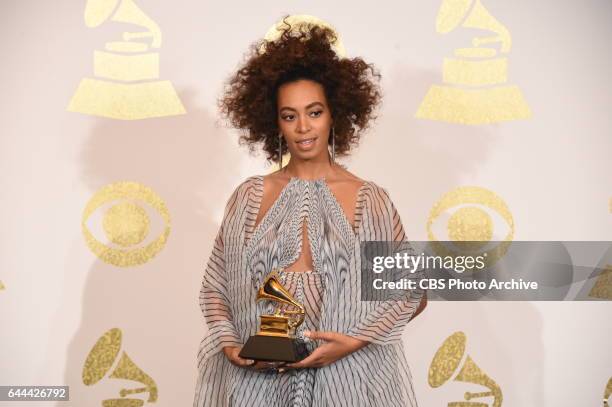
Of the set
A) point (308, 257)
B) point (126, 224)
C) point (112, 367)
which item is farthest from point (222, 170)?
point (308, 257)

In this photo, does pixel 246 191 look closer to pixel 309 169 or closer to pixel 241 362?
pixel 309 169

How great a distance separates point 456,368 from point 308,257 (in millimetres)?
1009

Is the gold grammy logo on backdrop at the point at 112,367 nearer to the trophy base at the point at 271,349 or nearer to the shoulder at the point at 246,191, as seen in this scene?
the shoulder at the point at 246,191

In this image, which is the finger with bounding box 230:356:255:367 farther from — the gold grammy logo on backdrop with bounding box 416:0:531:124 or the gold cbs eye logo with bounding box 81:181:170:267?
the gold grammy logo on backdrop with bounding box 416:0:531:124

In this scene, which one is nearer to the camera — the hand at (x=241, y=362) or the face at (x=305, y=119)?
the hand at (x=241, y=362)

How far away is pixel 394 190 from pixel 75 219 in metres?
1.13

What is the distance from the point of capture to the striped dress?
224cm

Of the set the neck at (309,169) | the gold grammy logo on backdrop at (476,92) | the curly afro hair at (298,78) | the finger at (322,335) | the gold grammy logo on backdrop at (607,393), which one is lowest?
the gold grammy logo on backdrop at (607,393)

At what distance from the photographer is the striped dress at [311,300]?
2240 millimetres

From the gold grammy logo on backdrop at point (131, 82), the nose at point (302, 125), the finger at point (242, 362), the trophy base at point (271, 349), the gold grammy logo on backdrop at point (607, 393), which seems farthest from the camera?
the gold grammy logo on backdrop at point (131, 82)

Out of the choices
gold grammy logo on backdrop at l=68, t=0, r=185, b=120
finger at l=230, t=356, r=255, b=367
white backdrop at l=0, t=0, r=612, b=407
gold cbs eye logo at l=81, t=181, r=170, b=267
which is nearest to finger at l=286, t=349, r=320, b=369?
finger at l=230, t=356, r=255, b=367

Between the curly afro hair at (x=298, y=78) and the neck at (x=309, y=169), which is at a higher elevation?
the curly afro hair at (x=298, y=78)

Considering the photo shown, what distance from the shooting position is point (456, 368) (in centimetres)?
306

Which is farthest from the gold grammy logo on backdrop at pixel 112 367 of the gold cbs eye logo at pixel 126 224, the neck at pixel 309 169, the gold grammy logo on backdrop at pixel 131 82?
the neck at pixel 309 169
